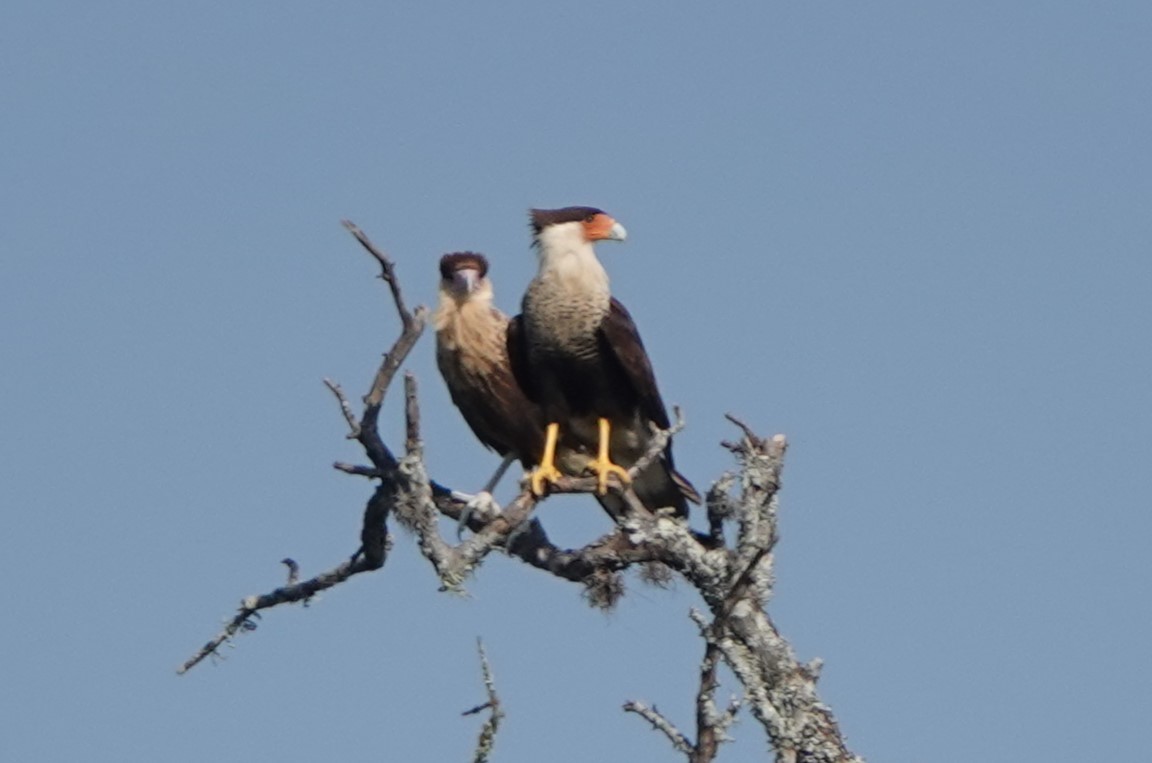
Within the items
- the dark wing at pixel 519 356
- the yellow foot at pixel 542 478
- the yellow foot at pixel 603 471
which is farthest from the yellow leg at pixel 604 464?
the dark wing at pixel 519 356

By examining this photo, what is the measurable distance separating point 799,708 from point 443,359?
2605 millimetres

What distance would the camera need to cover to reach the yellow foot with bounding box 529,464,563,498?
658 centimetres

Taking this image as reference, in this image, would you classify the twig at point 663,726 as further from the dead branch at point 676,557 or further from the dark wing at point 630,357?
the dark wing at point 630,357

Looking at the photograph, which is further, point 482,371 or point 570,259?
point 482,371

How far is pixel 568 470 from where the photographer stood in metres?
7.19

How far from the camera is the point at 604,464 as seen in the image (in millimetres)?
6715

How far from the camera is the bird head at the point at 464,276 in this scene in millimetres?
7410


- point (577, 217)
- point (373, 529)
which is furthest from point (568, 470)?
point (373, 529)

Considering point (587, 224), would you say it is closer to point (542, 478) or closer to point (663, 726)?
point (542, 478)

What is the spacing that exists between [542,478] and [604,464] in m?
0.21

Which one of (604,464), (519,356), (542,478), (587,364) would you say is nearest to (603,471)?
(604,464)

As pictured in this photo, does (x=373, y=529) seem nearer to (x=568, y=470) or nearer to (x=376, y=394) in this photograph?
(x=376, y=394)

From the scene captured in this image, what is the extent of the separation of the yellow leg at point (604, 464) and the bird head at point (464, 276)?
796 mm

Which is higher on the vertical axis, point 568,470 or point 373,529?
point 568,470
